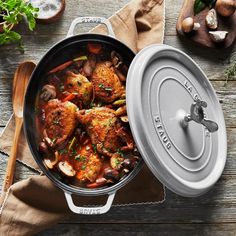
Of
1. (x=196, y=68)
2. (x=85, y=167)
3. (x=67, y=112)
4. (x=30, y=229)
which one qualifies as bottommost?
(x=30, y=229)

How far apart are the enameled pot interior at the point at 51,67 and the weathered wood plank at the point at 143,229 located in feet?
0.76

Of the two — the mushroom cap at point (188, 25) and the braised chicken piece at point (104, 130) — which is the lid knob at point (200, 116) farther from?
the mushroom cap at point (188, 25)

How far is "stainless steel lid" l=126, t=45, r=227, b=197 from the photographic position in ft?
6.43

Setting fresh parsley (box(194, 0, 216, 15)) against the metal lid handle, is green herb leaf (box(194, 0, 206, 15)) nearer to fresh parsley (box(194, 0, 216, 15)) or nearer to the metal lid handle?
fresh parsley (box(194, 0, 216, 15))

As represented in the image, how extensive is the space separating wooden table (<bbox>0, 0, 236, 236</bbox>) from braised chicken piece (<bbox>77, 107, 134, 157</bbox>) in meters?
0.29

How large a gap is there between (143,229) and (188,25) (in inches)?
34.1

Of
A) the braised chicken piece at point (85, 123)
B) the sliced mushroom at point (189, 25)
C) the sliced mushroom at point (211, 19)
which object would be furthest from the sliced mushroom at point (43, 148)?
the sliced mushroom at point (211, 19)

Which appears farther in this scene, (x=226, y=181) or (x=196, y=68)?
(x=226, y=181)

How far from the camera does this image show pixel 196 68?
2.23m

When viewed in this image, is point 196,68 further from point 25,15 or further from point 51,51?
point 25,15

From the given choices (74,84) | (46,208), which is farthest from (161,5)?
(46,208)

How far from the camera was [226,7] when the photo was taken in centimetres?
235

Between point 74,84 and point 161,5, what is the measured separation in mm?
526

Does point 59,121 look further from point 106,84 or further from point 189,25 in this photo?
point 189,25
